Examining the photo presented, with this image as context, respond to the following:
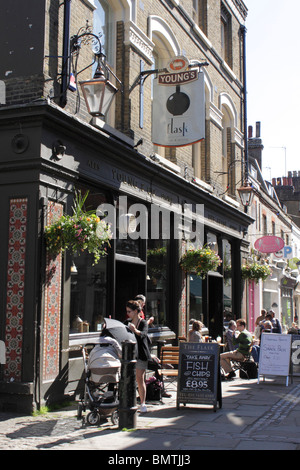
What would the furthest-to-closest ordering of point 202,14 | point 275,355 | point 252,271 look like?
point 252,271, point 202,14, point 275,355

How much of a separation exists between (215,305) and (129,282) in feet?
19.9

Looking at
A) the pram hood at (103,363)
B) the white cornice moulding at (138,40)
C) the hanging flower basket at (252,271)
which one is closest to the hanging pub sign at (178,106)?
the white cornice moulding at (138,40)

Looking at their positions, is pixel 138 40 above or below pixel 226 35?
below

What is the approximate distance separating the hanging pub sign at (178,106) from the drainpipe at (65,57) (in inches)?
133

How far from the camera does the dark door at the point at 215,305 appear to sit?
Answer: 56.1ft

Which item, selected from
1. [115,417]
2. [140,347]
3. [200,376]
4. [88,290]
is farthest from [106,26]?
[115,417]

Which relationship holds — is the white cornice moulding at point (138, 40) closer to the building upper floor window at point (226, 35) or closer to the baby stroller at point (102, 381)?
the baby stroller at point (102, 381)

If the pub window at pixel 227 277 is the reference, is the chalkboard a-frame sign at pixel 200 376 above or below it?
below

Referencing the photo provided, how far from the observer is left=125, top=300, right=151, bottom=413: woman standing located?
322 inches

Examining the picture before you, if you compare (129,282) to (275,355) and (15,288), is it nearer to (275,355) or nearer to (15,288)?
(275,355)

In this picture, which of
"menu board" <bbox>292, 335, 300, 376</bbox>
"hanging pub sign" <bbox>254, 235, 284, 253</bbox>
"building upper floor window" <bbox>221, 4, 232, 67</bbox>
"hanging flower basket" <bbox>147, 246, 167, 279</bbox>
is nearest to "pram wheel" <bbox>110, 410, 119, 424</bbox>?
"hanging flower basket" <bbox>147, 246, 167, 279</bbox>

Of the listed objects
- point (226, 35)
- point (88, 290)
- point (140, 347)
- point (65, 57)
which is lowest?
point (140, 347)

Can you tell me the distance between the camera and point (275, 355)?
11.6 meters
